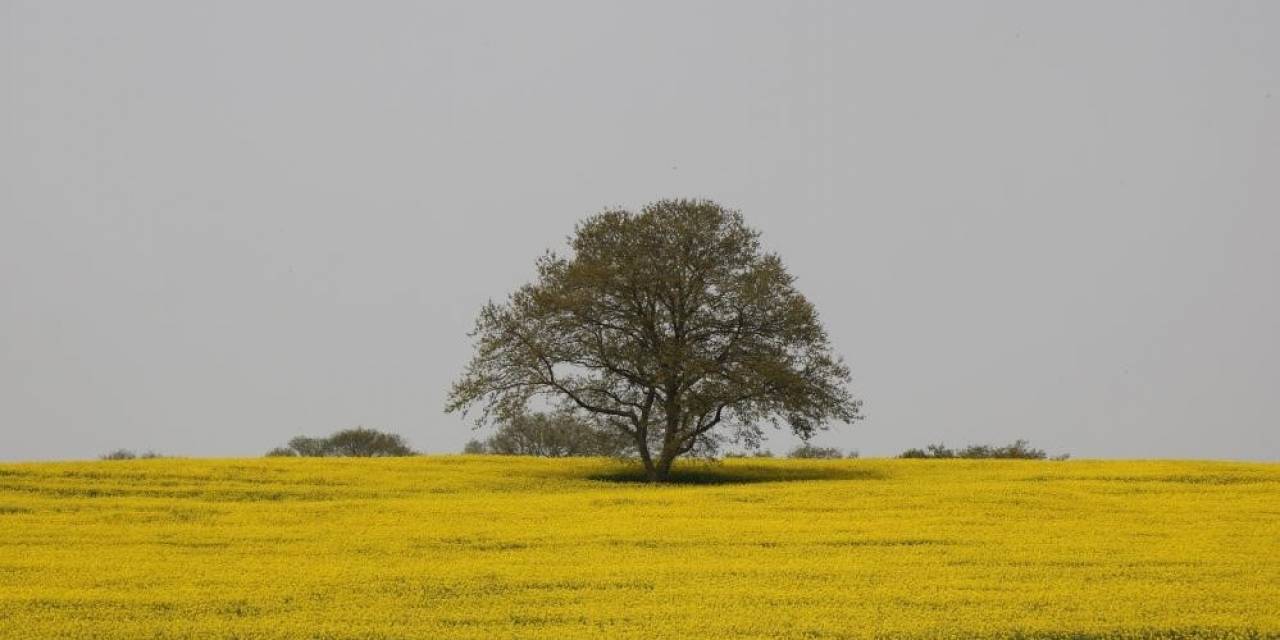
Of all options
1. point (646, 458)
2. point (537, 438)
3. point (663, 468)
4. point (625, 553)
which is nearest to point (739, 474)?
point (663, 468)

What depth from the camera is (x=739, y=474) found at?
4734 cm

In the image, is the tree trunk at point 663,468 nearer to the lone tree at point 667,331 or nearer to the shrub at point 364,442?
the lone tree at point 667,331

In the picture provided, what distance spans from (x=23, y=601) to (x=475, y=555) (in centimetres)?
800

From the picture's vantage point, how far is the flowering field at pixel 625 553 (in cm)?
1964

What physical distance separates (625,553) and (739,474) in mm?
21202

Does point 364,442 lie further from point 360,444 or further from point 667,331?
point 667,331

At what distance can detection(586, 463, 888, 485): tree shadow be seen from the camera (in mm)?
45469

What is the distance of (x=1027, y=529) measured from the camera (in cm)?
3008

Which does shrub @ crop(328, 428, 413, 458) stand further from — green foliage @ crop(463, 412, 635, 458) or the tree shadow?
the tree shadow

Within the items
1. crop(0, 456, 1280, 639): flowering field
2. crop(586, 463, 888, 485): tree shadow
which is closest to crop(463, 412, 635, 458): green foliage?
crop(586, 463, 888, 485): tree shadow

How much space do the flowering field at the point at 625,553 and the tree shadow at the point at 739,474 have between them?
1652 mm

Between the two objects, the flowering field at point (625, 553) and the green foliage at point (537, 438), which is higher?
the green foliage at point (537, 438)

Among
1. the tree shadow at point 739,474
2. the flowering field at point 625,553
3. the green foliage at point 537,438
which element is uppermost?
the green foliage at point 537,438

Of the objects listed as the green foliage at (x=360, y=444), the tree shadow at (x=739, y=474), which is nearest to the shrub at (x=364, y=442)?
the green foliage at (x=360, y=444)
